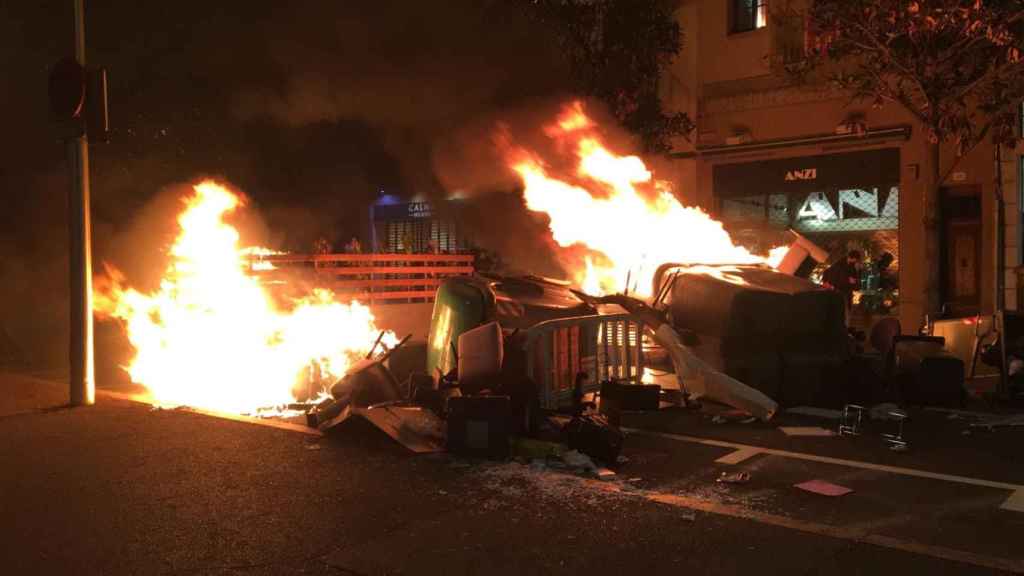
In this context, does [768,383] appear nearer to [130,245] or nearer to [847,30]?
[847,30]

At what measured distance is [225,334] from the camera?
1009 cm

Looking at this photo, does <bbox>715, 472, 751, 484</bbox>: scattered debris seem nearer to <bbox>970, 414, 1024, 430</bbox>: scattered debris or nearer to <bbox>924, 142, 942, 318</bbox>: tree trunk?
<bbox>970, 414, 1024, 430</bbox>: scattered debris

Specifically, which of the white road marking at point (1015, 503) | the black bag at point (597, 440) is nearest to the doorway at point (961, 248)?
the white road marking at point (1015, 503)

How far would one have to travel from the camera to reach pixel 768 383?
8.27 metres

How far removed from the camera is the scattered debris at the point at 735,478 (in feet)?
18.6

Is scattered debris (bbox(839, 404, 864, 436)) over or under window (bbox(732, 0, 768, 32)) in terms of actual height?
under

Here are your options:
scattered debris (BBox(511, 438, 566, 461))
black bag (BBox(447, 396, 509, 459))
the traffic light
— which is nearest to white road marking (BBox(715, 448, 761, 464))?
scattered debris (BBox(511, 438, 566, 461))

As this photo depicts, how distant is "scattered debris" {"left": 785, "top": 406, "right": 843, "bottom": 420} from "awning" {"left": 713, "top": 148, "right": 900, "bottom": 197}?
8199 mm

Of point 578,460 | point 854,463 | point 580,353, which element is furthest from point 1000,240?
point 578,460

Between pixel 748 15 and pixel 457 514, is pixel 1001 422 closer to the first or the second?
pixel 457 514

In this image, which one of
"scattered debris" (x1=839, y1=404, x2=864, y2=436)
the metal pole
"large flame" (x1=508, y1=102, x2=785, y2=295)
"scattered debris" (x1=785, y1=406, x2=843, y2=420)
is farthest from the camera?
"large flame" (x1=508, y1=102, x2=785, y2=295)

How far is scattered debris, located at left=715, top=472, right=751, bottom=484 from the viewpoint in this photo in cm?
566

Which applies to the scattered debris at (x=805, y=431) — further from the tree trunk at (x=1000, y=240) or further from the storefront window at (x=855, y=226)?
the tree trunk at (x=1000, y=240)

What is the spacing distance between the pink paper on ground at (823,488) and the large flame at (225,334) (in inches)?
222
